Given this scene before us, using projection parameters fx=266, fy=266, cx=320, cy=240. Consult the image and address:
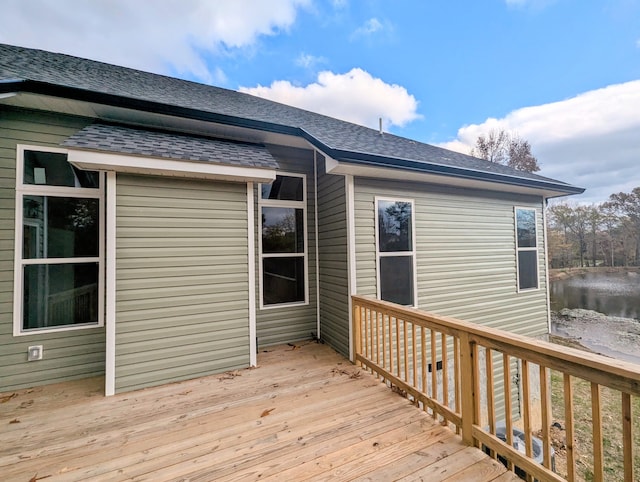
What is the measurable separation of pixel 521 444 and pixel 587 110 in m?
19.1

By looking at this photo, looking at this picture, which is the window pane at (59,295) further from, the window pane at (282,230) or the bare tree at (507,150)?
the bare tree at (507,150)

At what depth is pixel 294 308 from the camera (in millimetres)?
4410

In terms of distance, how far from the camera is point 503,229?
17.4 ft

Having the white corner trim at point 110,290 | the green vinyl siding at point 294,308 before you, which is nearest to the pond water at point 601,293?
the green vinyl siding at point 294,308

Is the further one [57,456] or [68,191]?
[68,191]

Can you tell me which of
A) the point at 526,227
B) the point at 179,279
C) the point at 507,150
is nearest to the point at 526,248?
the point at 526,227

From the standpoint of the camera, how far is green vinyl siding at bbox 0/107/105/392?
296 centimetres

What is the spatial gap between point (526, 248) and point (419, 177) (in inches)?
131

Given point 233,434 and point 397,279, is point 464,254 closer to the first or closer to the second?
point 397,279

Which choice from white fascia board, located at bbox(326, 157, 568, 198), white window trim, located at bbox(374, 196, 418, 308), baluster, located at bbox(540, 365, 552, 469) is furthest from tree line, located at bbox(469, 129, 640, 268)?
baluster, located at bbox(540, 365, 552, 469)

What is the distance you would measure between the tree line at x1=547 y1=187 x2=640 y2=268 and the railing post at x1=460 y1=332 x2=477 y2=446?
24.5 metres

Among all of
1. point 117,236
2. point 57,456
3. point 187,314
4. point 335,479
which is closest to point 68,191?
point 117,236

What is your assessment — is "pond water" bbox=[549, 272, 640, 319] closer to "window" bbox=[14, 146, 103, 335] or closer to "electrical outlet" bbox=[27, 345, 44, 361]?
"window" bbox=[14, 146, 103, 335]

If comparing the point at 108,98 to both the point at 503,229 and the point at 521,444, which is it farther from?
the point at 521,444
